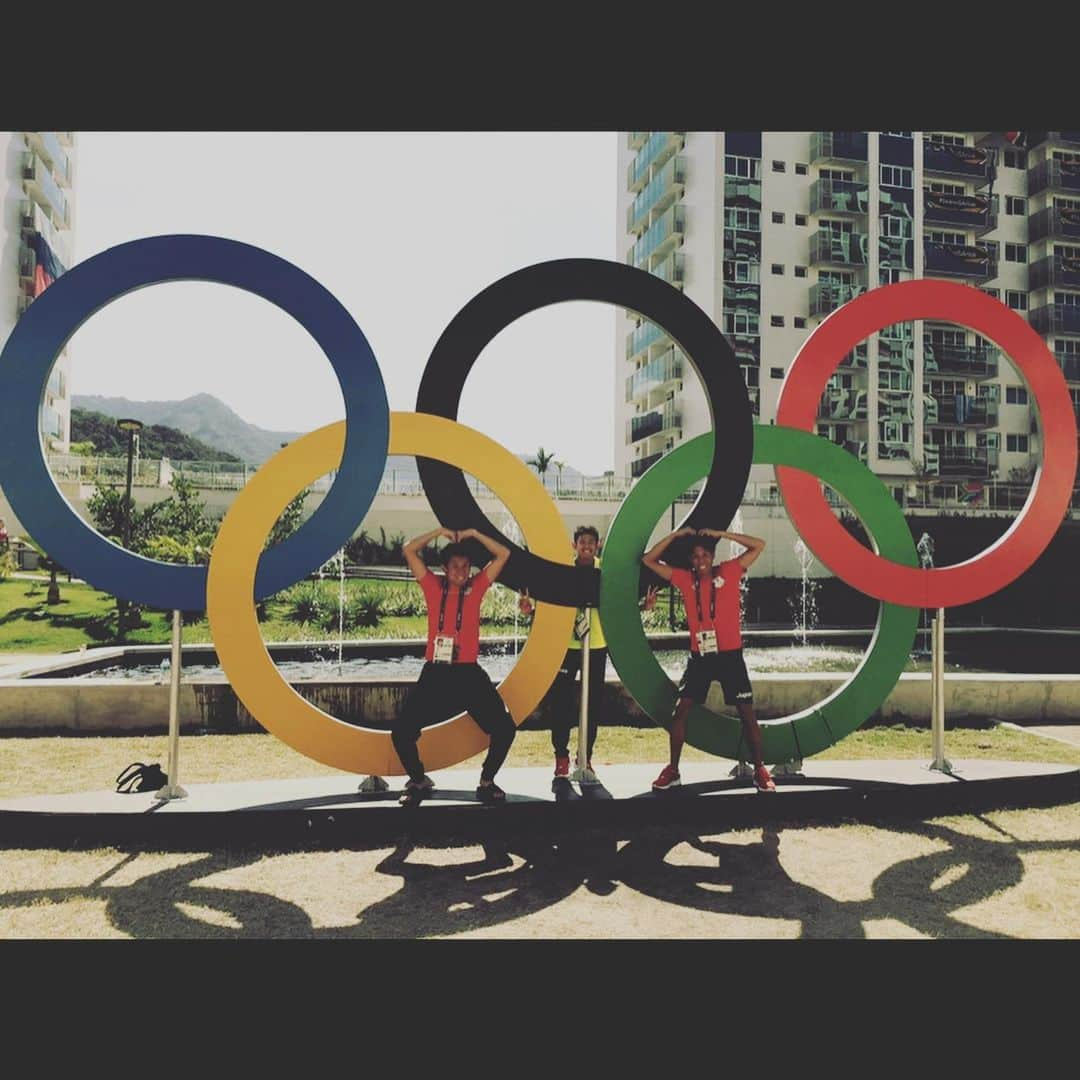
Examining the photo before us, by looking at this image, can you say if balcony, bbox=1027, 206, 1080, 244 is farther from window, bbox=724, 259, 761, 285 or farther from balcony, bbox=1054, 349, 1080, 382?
window, bbox=724, 259, 761, 285

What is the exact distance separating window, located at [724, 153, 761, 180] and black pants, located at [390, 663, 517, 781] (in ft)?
121

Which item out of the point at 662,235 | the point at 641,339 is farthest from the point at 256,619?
the point at 641,339

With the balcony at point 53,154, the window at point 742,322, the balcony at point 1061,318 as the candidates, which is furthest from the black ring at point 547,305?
the balcony at point 1061,318

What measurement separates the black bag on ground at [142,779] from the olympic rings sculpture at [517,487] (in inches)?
34.0

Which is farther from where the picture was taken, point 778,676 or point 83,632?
point 83,632

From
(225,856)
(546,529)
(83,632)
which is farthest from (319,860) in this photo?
(83,632)

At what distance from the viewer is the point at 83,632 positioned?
17078 millimetres

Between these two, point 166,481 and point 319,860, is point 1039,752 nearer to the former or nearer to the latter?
point 319,860

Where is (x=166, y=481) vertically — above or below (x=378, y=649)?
above

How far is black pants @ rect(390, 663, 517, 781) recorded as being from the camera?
552 cm

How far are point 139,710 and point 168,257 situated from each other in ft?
16.2

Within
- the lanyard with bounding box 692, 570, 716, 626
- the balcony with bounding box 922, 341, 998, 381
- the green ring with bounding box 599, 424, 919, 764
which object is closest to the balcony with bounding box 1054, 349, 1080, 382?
the balcony with bounding box 922, 341, 998, 381

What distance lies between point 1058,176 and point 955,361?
36.0 feet

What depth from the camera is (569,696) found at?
20.9ft
